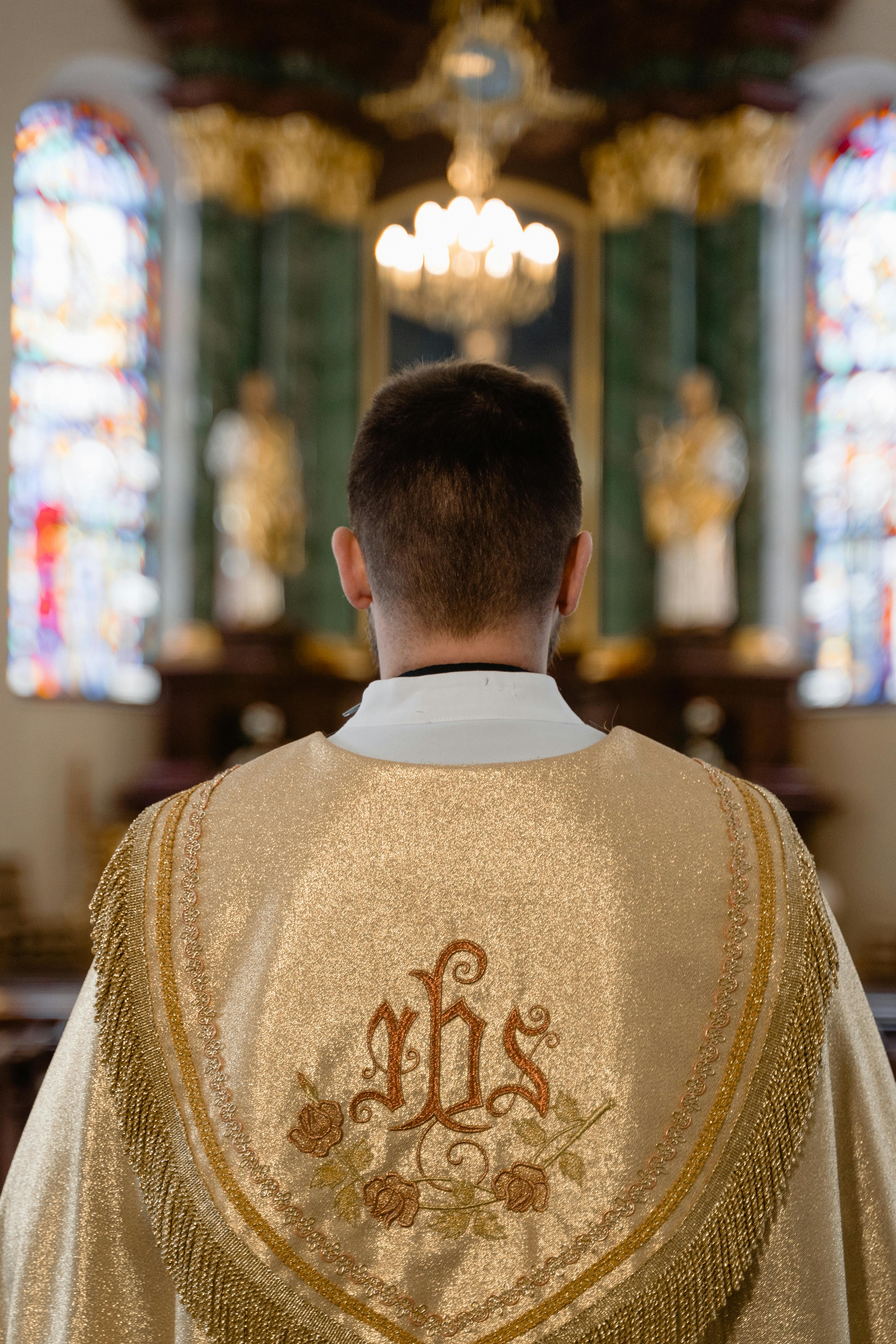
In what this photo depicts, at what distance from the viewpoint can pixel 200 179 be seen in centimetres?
978

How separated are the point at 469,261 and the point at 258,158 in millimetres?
2353

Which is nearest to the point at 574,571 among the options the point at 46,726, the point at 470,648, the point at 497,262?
the point at 470,648

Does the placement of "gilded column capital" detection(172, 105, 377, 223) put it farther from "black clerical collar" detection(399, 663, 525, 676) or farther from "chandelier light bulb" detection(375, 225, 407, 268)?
"black clerical collar" detection(399, 663, 525, 676)

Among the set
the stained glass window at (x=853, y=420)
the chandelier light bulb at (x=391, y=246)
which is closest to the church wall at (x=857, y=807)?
the stained glass window at (x=853, y=420)

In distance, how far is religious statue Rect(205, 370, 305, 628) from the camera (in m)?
9.43

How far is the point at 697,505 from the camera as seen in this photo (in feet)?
30.8

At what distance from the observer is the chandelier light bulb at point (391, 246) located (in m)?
8.52

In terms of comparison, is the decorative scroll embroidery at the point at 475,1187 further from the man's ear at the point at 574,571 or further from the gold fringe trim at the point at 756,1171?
the man's ear at the point at 574,571

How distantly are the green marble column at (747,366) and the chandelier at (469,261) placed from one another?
1732mm

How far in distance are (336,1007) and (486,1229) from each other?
0.75 feet

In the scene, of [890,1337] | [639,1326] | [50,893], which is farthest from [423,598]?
[50,893]

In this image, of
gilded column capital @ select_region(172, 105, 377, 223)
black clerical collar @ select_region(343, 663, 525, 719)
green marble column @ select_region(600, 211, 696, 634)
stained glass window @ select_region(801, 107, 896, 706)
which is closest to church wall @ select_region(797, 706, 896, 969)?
stained glass window @ select_region(801, 107, 896, 706)

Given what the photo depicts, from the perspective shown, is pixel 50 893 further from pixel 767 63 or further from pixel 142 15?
pixel 767 63

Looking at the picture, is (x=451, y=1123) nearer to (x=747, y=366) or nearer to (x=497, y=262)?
(x=497, y=262)
